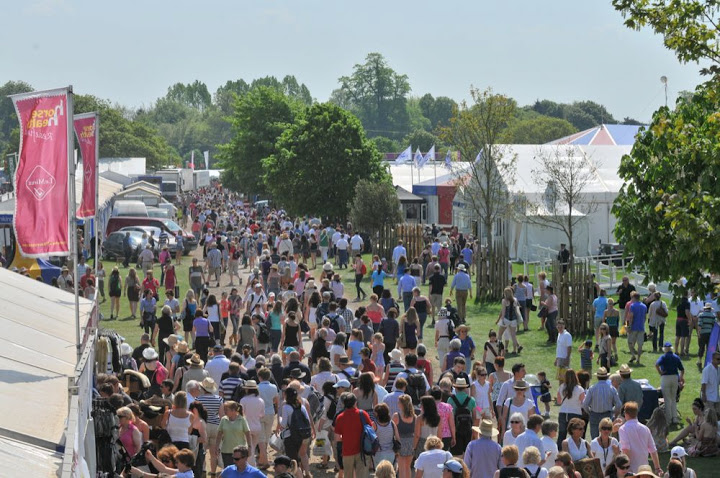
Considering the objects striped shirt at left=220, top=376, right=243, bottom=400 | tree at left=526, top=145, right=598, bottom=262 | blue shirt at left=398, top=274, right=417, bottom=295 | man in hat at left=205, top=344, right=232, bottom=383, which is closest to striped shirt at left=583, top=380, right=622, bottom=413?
striped shirt at left=220, top=376, right=243, bottom=400

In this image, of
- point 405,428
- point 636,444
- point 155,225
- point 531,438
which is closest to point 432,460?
point 531,438

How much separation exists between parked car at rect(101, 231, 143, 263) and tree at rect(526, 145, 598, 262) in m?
13.8

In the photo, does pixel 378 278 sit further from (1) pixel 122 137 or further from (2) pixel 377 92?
(2) pixel 377 92

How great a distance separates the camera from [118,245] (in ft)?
128

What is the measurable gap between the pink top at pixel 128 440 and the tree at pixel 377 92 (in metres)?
175

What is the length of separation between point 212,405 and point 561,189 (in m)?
27.6

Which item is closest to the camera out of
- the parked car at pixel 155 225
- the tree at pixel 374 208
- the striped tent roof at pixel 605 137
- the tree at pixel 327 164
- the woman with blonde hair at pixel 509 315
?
the woman with blonde hair at pixel 509 315

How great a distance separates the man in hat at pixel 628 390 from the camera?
14.0 m

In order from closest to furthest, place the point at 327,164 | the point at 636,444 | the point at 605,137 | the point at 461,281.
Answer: the point at 636,444
the point at 461,281
the point at 327,164
the point at 605,137

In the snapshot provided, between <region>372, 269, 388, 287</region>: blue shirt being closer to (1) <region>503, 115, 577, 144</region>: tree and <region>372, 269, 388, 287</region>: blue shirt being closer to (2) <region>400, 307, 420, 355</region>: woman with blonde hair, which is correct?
(2) <region>400, 307, 420, 355</region>: woman with blonde hair

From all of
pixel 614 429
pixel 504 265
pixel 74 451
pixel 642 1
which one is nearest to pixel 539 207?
pixel 504 265

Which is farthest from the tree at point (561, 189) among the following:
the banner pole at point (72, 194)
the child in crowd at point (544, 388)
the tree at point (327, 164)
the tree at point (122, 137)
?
the tree at point (122, 137)

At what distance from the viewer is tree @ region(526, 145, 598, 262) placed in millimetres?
37906

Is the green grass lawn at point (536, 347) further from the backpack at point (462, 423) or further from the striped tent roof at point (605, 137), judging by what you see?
the striped tent roof at point (605, 137)
